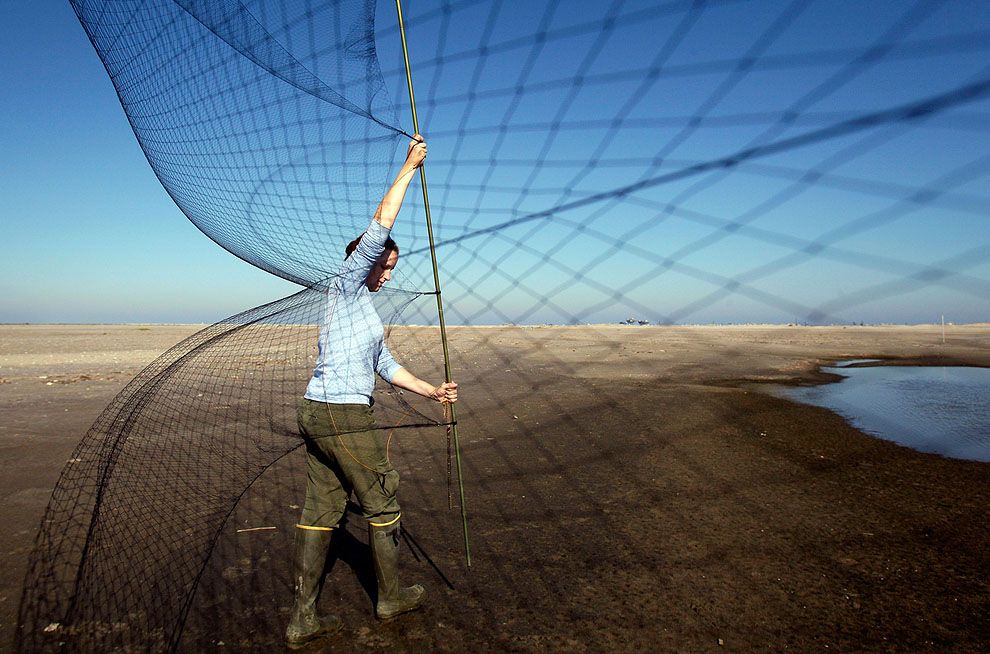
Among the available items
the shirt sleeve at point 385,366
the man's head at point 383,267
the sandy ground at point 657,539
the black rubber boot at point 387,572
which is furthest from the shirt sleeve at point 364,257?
the sandy ground at point 657,539

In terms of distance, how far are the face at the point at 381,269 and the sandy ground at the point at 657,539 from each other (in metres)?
1.80

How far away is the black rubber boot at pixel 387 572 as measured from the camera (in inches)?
111

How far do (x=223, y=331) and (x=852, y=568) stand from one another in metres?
4.19

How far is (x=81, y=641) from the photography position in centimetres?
269

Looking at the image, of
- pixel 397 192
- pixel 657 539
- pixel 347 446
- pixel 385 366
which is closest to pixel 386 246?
pixel 397 192

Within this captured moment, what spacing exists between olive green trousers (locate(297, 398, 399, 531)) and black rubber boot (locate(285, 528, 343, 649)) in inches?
2.5

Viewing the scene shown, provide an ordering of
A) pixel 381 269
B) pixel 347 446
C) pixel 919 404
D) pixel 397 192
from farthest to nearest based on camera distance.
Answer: pixel 919 404, pixel 381 269, pixel 347 446, pixel 397 192

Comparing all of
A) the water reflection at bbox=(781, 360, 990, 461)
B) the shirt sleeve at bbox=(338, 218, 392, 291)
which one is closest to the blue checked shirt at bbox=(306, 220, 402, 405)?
the shirt sleeve at bbox=(338, 218, 392, 291)

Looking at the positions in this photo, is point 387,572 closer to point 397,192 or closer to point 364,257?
point 364,257

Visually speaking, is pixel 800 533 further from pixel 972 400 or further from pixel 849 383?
pixel 849 383

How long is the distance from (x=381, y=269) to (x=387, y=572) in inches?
63.7

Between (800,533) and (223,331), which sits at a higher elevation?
(223,331)

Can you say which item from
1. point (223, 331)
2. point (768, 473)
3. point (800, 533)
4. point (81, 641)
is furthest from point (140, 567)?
point (768, 473)

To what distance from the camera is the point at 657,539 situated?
3.72m
